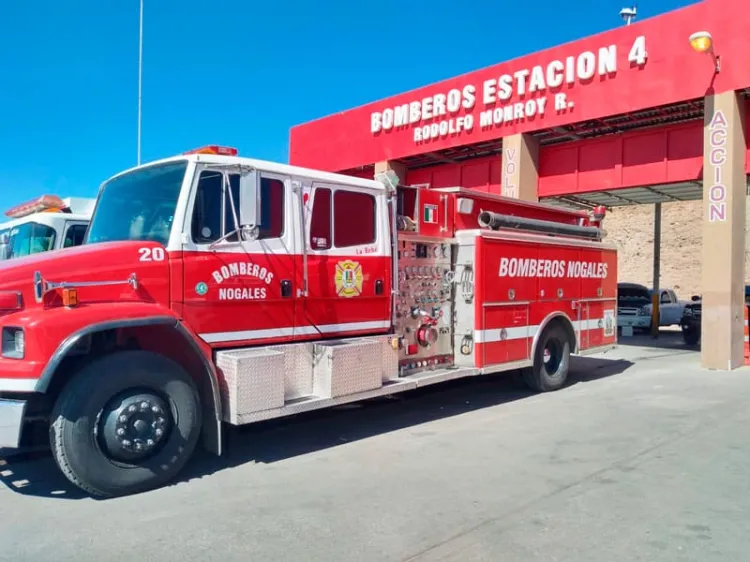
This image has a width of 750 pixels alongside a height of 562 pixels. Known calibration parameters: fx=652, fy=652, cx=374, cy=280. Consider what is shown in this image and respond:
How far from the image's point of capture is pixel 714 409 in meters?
8.46

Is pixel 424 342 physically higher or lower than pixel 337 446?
higher

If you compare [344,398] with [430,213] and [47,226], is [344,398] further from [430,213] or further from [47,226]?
[47,226]

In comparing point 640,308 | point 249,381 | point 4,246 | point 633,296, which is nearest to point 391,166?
point 640,308

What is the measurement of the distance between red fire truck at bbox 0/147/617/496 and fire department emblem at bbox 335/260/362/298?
16mm

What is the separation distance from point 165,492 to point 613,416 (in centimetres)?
541

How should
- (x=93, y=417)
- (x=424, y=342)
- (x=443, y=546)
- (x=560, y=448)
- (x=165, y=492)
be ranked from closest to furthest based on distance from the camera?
(x=443, y=546) < (x=93, y=417) < (x=165, y=492) < (x=560, y=448) < (x=424, y=342)

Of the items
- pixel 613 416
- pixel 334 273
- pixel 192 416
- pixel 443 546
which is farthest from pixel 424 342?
pixel 443 546

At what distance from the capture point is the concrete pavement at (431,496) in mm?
4184

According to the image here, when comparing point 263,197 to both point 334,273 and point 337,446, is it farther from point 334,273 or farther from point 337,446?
point 337,446

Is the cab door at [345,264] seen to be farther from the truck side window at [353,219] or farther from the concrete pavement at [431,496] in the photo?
the concrete pavement at [431,496]

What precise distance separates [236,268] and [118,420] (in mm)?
1637

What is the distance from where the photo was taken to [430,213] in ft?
27.0

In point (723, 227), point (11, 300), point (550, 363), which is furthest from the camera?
point (723, 227)

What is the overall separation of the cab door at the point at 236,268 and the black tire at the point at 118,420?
559mm
